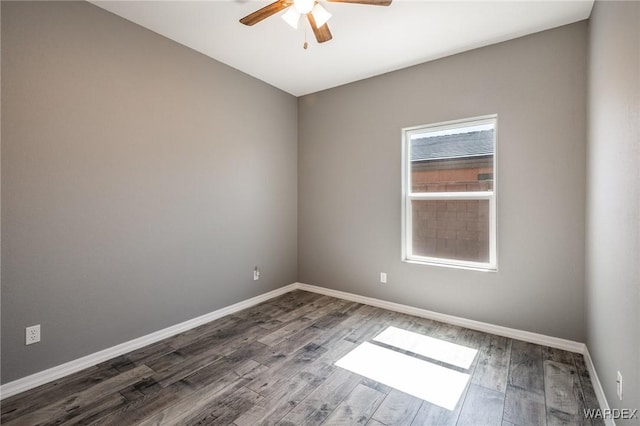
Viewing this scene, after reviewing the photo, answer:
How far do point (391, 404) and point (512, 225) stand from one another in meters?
1.96

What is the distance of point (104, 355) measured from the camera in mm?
2342

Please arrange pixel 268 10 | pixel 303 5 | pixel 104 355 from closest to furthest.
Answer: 1. pixel 303 5
2. pixel 268 10
3. pixel 104 355

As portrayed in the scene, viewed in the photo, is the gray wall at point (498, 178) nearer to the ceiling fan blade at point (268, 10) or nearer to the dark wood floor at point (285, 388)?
the dark wood floor at point (285, 388)

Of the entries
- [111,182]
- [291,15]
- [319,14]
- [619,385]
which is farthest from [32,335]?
[619,385]

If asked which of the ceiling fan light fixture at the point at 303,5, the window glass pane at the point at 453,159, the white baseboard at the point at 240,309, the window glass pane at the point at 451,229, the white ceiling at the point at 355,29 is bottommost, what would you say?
the white baseboard at the point at 240,309

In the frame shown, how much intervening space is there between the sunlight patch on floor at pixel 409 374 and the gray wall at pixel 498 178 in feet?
3.27

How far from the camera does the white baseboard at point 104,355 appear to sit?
1.95 meters

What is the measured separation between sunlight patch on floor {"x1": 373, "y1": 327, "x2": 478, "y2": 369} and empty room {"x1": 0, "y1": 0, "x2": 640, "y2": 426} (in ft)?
0.08

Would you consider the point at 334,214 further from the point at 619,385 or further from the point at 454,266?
the point at 619,385

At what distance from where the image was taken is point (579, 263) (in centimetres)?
245

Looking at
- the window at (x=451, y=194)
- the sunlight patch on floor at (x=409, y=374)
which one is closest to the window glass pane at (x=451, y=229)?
the window at (x=451, y=194)

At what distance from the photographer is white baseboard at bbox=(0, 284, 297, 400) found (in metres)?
1.95

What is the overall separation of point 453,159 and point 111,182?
323 cm

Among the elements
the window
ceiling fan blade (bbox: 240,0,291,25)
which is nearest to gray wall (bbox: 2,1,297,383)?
ceiling fan blade (bbox: 240,0,291,25)
